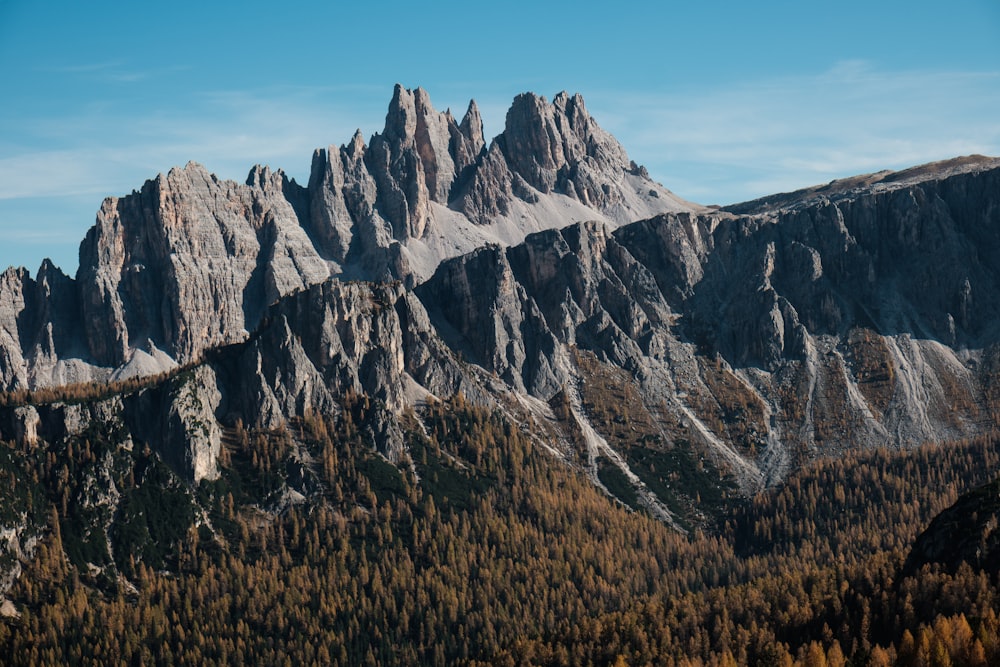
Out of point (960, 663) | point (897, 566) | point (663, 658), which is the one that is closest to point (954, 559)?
point (897, 566)

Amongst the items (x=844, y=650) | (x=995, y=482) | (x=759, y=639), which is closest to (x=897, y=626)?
(x=844, y=650)

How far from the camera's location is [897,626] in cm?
17688

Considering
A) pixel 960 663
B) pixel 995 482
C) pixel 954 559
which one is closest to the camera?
pixel 960 663

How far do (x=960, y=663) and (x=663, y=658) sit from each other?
48.6 meters

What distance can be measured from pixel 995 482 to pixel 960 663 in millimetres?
47133

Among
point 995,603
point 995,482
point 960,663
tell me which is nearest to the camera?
→ point 960,663

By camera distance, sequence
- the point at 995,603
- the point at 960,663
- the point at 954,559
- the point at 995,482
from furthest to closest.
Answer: the point at 995,482 < the point at 954,559 < the point at 995,603 < the point at 960,663

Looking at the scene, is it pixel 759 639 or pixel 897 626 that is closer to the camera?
pixel 897 626

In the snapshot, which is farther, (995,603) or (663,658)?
(663,658)

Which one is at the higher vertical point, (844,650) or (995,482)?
(995,482)

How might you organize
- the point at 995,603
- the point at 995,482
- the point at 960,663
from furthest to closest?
the point at 995,482, the point at 995,603, the point at 960,663

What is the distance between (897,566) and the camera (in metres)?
199

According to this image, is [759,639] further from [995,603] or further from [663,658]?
[995,603]

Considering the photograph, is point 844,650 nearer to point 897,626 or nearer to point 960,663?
point 897,626
